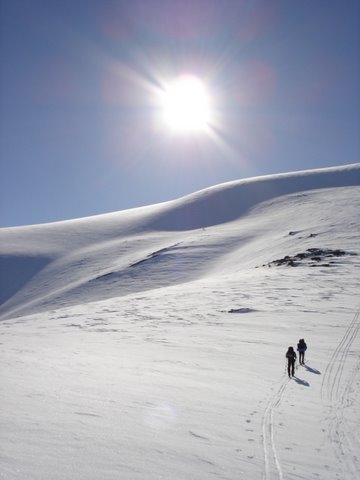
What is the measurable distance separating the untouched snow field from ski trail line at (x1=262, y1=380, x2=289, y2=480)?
36 millimetres

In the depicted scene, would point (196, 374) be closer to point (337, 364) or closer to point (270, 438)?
point (270, 438)

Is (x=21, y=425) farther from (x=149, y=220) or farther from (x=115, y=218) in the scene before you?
(x=115, y=218)

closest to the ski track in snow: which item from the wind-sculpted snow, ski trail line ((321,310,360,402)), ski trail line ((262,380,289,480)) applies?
ski trail line ((321,310,360,402))

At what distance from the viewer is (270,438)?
24.6 ft

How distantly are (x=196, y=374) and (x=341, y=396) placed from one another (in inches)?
160

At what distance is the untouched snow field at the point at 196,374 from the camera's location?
20.3ft

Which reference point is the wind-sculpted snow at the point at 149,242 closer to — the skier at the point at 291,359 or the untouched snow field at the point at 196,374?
the untouched snow field at the point at 196,374

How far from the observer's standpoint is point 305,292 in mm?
25375

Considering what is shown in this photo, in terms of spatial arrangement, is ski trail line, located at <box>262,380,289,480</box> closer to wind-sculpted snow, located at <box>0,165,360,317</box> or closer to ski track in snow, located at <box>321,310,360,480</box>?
ski track in snow, located at <box>321,310,360,480</box>

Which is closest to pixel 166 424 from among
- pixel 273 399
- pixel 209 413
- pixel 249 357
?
pixel 209 413

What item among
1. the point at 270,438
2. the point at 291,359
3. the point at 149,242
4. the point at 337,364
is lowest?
the point at 270,438

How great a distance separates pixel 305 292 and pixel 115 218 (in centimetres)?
6776

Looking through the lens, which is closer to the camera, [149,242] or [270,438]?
[270,438]

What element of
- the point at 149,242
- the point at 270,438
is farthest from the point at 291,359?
the point at 149,242
